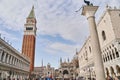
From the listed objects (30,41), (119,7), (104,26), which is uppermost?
(30,41)

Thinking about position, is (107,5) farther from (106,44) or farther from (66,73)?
(66,73)

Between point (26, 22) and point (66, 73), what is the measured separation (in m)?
32.7

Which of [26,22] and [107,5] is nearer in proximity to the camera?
[107,5]

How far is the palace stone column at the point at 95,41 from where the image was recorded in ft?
21.4

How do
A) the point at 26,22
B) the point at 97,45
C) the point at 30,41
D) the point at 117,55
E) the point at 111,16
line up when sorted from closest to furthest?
the point at 97,45, the point at 117,55, the point at 111,16, the point at 30,41, the point at 26,22

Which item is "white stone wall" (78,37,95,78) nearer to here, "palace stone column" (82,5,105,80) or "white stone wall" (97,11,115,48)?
"white stone wall" (97,11,115,48)

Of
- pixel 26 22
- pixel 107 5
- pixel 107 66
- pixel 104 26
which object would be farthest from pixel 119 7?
pixel 26 22

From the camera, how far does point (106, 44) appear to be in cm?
2139

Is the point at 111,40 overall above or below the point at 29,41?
below

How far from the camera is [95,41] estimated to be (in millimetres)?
7055

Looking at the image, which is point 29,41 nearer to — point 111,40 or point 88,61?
point 88,61

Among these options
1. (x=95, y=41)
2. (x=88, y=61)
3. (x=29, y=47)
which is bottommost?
(x=95, y=41)

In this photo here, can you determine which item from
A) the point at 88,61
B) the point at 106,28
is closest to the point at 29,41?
the point at 88,61

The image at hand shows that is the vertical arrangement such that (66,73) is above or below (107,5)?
below
